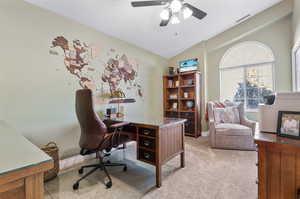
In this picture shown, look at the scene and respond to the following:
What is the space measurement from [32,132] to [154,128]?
1.80 metres

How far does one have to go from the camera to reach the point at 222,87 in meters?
A: 4.14

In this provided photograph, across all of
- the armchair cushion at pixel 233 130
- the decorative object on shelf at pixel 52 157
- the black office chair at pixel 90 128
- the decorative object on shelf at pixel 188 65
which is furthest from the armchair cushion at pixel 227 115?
the decorative object on shelf at pixel 52 157

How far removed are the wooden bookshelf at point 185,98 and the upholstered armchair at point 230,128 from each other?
1.95ft

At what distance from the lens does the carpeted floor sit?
1665mm

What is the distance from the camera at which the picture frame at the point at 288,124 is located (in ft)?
3.30

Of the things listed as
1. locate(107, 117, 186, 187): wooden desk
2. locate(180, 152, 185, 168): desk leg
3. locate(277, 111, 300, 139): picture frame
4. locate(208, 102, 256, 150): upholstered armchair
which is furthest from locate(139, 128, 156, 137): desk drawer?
locate(208, 102, 256, 150): upholstered armchair

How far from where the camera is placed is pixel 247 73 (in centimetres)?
384

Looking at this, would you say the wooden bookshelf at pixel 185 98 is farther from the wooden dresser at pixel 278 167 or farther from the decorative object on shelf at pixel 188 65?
the wooden dresser at pixel 278 167

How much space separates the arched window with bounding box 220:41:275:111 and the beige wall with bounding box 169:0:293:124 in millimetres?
140

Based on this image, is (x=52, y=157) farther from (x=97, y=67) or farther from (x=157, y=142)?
(x=97, y=67)

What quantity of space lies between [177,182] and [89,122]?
4.54 feet

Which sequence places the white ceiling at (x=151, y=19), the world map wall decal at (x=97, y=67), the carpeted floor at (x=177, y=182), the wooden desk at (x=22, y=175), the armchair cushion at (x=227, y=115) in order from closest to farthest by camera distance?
the wooden desk at (x=22, y=175) → the carpeted floor at (x=177, y=182) → the white ceiling at (x=151, y=19) → the world map wall decal at (x=97, y=67) → the armchair cushion at (x=227, y=115)

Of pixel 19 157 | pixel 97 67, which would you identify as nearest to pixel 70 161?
pixel 97 67

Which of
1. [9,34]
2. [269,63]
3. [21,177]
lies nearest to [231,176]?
[21,177]
